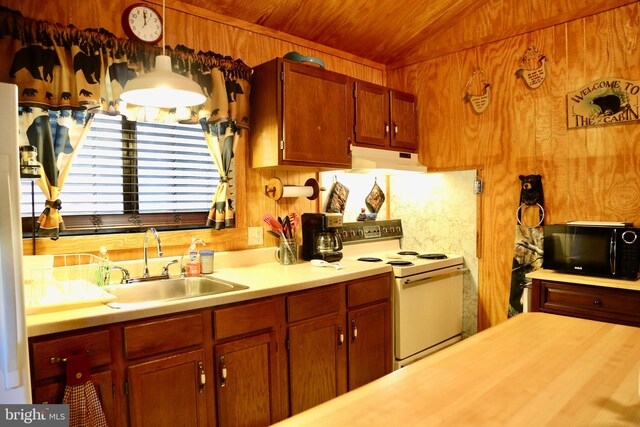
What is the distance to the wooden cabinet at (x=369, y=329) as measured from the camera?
8.55 ft

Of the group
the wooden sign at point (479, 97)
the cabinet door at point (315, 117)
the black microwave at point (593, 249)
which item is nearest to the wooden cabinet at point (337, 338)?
the cabinet door at point (315, 117)

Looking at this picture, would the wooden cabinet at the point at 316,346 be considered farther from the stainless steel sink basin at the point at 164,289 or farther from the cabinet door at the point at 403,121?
the cabinet door at the point at 403,121

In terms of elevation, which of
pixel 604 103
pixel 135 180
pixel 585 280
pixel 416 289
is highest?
pixel 604 103

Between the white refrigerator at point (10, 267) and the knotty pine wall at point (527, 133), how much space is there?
2.94 m

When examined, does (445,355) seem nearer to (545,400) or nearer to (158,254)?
(545,400)

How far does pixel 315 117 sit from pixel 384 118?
2.51 feet

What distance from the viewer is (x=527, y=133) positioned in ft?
10.1

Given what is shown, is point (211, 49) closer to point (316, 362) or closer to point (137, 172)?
point (137, 172)

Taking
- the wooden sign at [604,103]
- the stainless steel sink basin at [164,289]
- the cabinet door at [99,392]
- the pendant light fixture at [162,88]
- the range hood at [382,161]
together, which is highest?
the wooden sign at [604,103]

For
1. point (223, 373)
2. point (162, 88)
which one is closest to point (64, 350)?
point (223, 373)

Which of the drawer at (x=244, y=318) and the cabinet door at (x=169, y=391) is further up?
the drawer at (x=244, y=318)

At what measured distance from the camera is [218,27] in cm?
270

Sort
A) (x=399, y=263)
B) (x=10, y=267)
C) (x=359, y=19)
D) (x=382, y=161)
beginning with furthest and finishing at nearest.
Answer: (x=382, y=161) < (x=359, y=19) < (x=399, y=263) < (x=10, y=267)

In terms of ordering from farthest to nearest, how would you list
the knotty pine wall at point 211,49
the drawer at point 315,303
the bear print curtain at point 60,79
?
the drawer at point 315,303 → the knotty pine wall at point 211,49 → the bear print curtain at point 60,79
